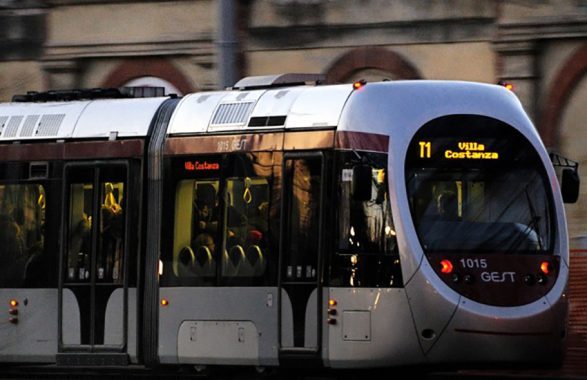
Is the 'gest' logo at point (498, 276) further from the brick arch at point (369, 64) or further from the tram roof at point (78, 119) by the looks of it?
the brick arch at point (369, 64)

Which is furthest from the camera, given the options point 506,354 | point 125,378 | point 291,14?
point 291,14

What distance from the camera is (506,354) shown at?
635 inches

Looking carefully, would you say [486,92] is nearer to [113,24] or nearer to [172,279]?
[172,279]

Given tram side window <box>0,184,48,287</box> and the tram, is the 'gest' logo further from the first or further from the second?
tram side window <box>0,184,48,287</box>

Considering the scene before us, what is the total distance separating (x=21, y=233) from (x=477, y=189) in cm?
→ 516

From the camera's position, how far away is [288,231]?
16859mm

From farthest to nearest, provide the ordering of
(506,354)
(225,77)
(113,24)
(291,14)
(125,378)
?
(113,24) → (291,14) → (125,378) → (225,77) → (506,354)

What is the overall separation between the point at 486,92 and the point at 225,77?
12.7 feet

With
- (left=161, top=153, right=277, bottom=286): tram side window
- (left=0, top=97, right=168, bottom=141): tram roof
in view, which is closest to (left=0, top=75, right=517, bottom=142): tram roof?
(left=0, top=97, right=168, bottom=141): tram roof

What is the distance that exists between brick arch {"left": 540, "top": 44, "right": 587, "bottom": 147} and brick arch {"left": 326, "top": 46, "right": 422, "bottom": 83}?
2188 mm

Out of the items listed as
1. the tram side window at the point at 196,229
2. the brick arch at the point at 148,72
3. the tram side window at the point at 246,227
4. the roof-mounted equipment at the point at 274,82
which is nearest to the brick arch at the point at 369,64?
the brick arch at the point at 148,72

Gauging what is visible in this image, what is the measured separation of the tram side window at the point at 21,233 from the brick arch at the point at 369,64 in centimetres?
1035

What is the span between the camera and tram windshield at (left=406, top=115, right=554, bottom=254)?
16.4 m

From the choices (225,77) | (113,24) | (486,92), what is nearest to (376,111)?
(486,92)
